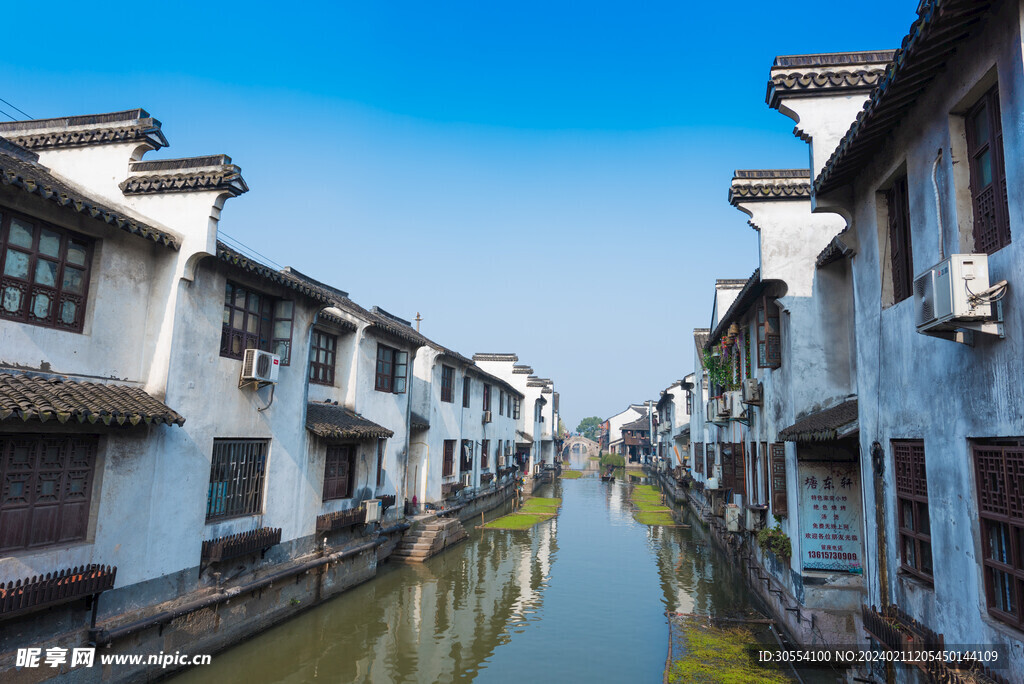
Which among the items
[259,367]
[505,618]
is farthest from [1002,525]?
[259,367]

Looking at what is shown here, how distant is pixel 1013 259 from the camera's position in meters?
4.93

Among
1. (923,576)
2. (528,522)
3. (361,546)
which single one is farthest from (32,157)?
(528,522)

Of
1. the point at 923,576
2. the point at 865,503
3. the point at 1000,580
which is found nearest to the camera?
the point at 1000,580

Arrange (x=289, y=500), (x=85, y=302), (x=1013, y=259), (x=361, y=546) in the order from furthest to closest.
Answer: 1. (x=361, y=546)
2. (x=289, y=500)
3. (x=85, y=302)
4. (x=1013, y=259)

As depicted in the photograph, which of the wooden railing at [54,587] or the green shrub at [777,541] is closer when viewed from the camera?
the wooden railing at [54,587]

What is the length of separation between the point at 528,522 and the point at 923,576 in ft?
75.9

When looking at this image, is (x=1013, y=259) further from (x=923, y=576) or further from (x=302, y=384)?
(x=302, y=384)

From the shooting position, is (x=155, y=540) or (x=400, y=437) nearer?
(x=155, y=540)

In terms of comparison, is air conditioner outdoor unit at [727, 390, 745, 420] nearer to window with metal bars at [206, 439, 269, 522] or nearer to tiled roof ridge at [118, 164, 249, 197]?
window with metal bars at [206, 439, 269, 522]

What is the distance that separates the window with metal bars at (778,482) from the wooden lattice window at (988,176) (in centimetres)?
800

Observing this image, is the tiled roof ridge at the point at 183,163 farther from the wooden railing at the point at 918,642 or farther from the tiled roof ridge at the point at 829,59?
the wooden railing at the point at 918,642

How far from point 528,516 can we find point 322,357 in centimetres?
1720

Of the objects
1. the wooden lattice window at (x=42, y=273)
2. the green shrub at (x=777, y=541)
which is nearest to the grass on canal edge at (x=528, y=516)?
the green shrub at (x=777, y=541)

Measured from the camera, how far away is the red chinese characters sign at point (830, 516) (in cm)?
1149
